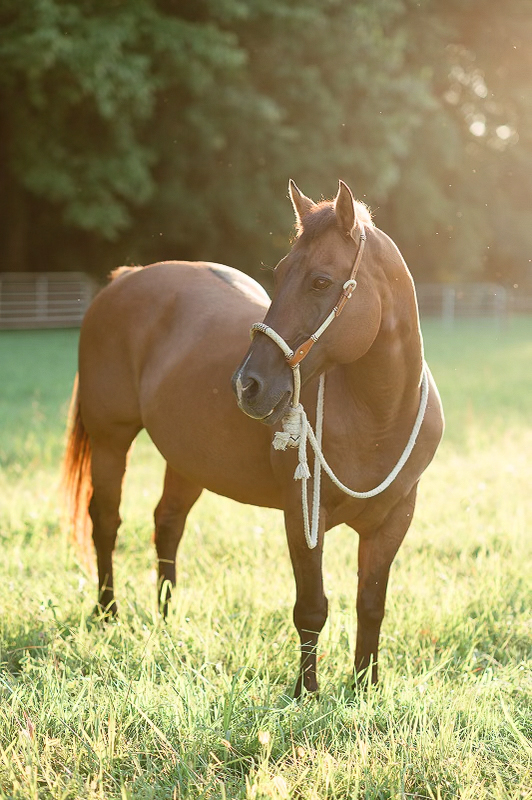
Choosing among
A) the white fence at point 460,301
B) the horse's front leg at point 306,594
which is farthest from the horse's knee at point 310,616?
the white fence at point 460,301

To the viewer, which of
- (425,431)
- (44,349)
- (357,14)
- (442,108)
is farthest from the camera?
(442,108)

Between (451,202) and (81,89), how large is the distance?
17.9 m

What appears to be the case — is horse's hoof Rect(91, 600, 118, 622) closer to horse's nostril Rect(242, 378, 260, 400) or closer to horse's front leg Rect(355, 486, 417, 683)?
horse's front leg Rect(355, 486, 417, 683)

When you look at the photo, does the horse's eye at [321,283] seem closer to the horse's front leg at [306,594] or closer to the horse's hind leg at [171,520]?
the horse's front leg at [306,594]

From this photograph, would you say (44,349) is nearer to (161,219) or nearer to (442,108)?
(161,219)

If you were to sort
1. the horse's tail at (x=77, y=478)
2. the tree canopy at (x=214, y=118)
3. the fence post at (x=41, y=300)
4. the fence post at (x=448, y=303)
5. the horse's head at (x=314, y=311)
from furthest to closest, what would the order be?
the fence post at (x=448, y=303) → the fence post at (x=41, y=300) → the tree canopy at (x=214, y=118) → the horse's tail at (x=77, y=478) → the horse's head at (x=314, y=311)

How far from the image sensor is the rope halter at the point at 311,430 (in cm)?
263

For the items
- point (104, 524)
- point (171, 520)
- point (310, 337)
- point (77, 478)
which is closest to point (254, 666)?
point (171, 520)

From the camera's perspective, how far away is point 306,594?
3045 mm

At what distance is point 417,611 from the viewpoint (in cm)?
389

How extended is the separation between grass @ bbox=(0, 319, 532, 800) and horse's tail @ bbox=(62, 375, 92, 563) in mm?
216

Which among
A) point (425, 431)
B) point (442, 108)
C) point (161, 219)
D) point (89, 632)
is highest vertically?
point (442, 108)

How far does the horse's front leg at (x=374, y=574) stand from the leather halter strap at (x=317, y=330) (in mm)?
879

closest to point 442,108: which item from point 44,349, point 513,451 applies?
point 44,349
